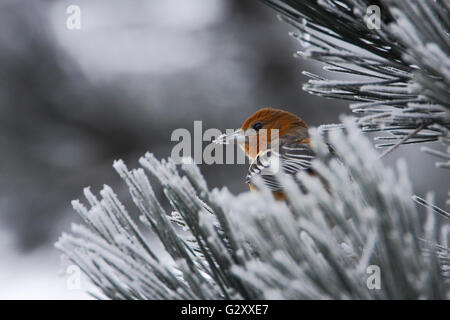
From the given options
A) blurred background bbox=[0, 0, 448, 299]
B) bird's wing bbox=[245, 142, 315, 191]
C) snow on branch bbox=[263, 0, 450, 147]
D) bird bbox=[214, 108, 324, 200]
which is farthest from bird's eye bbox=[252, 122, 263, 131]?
blurred background bbox=[0, 0, 448, 299]

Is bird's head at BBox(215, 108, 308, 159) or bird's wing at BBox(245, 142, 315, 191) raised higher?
bird's head at BBox(215, 108, 308, 159)

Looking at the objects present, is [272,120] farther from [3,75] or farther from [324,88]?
[3,75]

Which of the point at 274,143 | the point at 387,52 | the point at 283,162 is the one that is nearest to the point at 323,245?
the point at 387,52

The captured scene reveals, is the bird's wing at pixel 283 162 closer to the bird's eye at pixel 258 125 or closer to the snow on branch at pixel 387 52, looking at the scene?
the bird's eye at pixel 258 125

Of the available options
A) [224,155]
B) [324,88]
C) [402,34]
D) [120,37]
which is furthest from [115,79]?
[402,34]

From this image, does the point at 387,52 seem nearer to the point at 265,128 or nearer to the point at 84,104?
the point at 265,128

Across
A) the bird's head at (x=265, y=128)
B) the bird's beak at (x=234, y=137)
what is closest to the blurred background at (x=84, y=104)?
the bird's beak at (x=234, y=137)

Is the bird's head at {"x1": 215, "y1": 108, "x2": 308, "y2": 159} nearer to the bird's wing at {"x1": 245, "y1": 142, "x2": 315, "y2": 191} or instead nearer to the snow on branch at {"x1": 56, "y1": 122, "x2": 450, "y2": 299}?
the bird's wing at {"x1": 245, "y1": 142, "x2": 315, "y2": 191}
